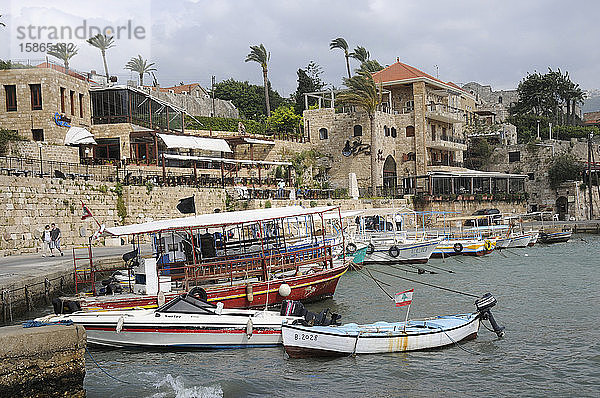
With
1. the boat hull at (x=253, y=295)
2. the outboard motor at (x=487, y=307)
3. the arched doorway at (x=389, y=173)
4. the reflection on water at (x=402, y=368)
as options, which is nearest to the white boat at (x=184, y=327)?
the reflection on water at (x=402, y=368)

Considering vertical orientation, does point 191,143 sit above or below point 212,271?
above

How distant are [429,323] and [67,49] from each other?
65.9 metres

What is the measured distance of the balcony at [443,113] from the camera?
56.0m

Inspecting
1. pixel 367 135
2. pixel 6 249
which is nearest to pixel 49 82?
pixel 6 249

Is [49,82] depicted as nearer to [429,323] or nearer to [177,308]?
[177,308]

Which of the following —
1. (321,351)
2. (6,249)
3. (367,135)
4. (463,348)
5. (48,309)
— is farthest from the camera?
(367,135)

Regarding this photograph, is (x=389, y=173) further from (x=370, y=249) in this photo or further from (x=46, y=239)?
(x=46, y=239)

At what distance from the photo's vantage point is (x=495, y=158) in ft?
212

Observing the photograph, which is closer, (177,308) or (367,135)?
(177,308)

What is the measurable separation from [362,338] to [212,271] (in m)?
6.40

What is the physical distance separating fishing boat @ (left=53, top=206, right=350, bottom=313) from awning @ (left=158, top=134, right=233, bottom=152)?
20.6m

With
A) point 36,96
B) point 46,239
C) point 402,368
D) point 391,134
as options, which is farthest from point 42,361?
point 391,134

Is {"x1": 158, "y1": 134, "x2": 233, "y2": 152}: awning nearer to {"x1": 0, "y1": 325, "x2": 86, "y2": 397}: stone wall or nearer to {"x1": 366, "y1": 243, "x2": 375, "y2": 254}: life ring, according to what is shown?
{"x1": 366, "y1": 243, "x2": 375, "y2": 254}: life ring

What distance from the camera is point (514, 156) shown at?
63094 millimetres
